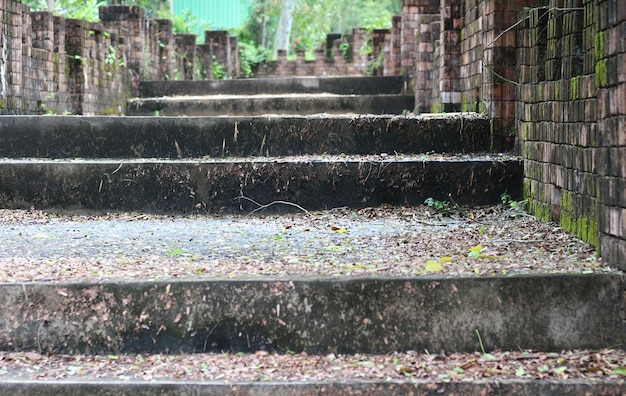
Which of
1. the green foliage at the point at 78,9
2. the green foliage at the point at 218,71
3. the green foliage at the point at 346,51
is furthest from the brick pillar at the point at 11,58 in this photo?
the green foliage at the point at 346,51

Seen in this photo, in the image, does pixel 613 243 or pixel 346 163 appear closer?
pixel 613 243

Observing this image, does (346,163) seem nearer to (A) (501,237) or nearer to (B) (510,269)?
(A) (501,237)

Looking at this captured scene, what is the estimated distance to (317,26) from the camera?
27438 millimetres

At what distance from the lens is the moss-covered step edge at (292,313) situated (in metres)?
2.35

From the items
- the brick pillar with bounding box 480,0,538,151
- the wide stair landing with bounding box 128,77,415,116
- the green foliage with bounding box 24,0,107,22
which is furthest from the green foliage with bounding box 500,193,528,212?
the green foliage with bounding box 24,0,107,22

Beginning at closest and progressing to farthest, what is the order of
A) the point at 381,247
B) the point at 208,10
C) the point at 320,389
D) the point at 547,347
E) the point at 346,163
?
the point at 320,389 → the point at 547,347 → the point at 381,247 → the point at 346,163 → the point at 208,10

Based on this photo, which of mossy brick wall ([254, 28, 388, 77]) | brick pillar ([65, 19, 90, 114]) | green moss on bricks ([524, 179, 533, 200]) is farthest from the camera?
mossy brick wall ([254, 28, 388, 77])

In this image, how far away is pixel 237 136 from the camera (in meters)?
4.48

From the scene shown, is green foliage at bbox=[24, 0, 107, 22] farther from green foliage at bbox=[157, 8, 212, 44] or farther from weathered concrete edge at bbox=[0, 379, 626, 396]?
weathered concrete edge at bbox=[0, 379, 626, 396]

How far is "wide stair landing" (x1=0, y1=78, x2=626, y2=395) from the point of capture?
227 cm

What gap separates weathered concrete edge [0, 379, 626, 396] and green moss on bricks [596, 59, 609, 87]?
100 cm

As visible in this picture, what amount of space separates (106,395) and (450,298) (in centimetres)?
107

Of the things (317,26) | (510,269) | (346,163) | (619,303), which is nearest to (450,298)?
(510,269)

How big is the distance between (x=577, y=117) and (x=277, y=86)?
6.31m
